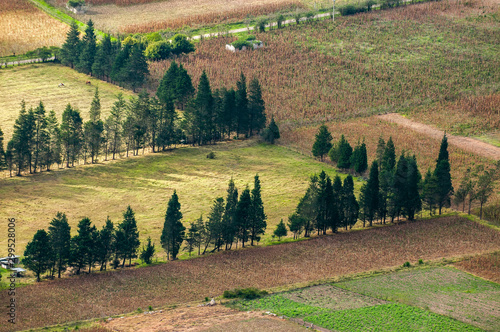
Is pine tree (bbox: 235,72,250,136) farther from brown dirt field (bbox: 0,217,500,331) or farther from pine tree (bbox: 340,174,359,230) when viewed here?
brown dirt field (bbox: 0,217,500,331)

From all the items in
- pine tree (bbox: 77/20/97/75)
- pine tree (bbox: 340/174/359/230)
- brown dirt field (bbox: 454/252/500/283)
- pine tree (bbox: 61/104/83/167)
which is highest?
pine tree (bbox: 77/20/97/75)

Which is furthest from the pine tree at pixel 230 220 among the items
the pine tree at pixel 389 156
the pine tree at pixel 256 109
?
the pine tree at pixel 256 109

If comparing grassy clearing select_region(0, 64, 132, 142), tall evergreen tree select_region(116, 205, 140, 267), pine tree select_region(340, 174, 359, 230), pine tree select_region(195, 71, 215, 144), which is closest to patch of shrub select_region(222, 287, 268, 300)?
tall evergreen tree select_region(116, 205, 140, 267)

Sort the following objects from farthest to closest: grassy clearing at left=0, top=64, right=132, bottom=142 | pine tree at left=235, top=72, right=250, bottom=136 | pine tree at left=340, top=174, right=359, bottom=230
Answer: grassy clearing at left=0, top=64, right=132, bottom=142, pine tree at left=235, top=72, right=250, bottom=136, pine tree at left=340, top=174, right=359, bottom=230

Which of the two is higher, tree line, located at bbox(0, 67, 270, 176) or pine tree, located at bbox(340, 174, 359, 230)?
tree line, located at bbox(0, 67, 270, 176)

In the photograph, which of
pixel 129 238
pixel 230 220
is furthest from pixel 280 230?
pixel 129 238

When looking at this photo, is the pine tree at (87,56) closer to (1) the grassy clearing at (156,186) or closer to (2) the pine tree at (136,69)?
(2) the pine tree at (136,69)
